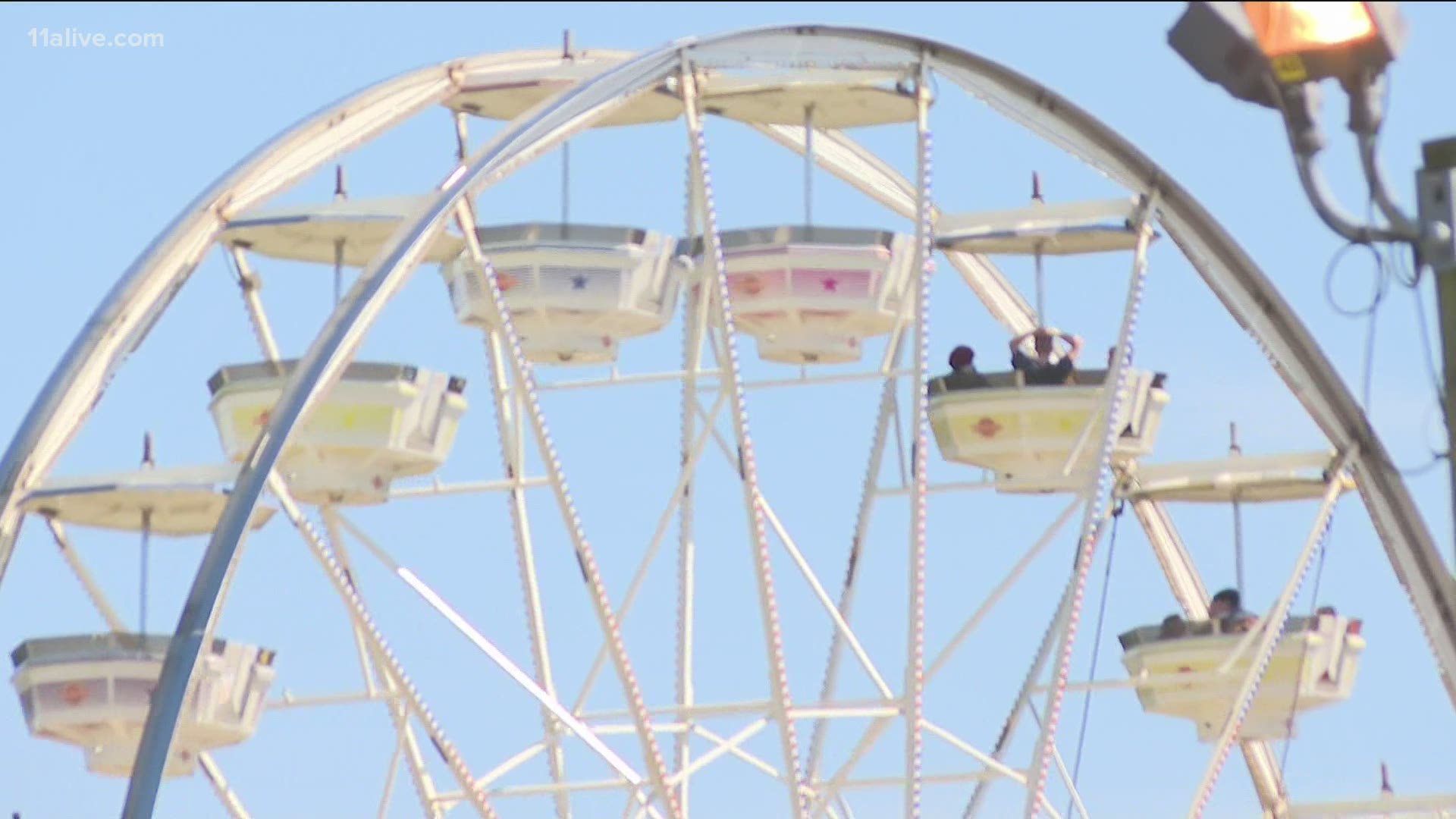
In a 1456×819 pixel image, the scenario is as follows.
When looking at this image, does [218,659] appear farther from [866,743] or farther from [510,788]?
[866,743]

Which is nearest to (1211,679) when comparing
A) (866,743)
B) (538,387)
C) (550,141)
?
(866,743)

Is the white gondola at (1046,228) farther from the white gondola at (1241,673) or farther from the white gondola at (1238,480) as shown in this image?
the white gondola at (1241,673)

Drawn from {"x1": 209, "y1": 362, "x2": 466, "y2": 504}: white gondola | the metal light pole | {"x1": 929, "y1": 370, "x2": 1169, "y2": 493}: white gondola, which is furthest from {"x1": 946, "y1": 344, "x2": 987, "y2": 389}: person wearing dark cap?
the metal light pole

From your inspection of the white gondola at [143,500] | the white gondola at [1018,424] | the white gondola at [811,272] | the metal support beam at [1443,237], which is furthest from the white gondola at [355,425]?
the metal support beam at [1443,237]

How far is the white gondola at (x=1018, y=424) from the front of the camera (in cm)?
3522

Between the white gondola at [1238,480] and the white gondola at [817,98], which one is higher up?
the white gondola at [817,98]

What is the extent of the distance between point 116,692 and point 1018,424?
8.94 metres

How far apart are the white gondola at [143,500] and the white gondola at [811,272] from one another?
4.90 m

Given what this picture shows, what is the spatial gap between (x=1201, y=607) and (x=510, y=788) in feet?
40.3

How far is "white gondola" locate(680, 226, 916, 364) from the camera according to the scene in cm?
3472

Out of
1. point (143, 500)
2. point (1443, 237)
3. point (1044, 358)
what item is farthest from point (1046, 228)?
point (1443, 237)

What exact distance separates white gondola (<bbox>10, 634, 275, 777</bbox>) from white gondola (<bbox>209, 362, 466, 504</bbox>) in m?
2.19

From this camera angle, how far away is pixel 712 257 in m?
32.2

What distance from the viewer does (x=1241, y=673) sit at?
136 ft
